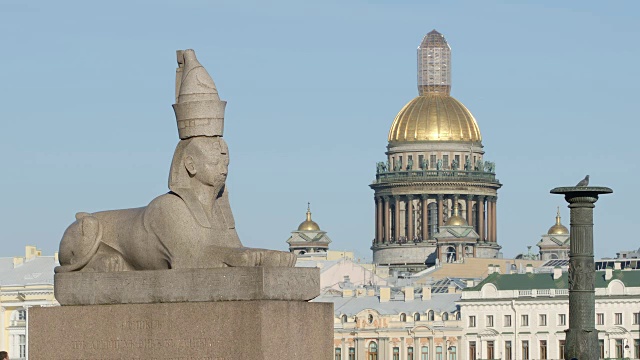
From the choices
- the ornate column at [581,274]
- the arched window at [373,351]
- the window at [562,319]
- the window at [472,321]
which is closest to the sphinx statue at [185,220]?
the ornate column at [581,274]

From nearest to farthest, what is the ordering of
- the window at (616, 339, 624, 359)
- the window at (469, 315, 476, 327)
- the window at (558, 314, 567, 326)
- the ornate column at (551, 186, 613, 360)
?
the ornate column at (551, 186, 613, 360) < the window at (616, 339, 624, 359) < the window at (558, 314, 567, 326) < the window at (469, 315, 476, 327)

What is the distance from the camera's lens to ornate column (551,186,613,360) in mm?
38281

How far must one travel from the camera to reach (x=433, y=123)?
15288cm

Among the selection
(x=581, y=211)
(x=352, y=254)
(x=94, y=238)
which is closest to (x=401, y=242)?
(x=352, y=254)

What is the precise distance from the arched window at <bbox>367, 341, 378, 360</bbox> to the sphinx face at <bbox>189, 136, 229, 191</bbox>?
3689 inches

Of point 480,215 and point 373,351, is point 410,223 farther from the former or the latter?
point 373,351

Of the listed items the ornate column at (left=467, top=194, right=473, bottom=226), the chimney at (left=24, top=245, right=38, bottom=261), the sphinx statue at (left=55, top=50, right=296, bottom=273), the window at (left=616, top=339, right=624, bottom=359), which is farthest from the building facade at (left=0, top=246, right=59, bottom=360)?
the sphinx statue at (left=55, top=50, right=296, bottom=273)

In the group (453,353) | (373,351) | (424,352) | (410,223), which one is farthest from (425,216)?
(453,353)

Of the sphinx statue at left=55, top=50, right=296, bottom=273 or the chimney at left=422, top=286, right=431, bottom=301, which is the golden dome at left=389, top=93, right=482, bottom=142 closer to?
the chimney at left=422, top=286, right=431, bottom=301

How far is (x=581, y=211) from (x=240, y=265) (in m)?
24.8

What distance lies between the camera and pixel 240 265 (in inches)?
575

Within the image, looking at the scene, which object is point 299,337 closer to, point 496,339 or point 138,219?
point 138,219

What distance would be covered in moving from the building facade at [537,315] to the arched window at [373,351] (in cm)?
523

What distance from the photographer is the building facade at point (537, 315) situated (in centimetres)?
9956
